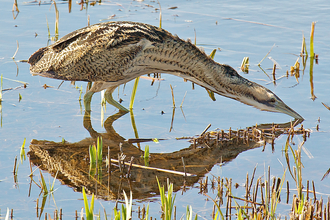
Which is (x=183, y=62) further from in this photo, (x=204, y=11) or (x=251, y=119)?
(x=204, y=11)

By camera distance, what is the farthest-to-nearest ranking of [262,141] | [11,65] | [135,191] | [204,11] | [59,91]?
[204,11], [11,65], [59,91], [262,141], [135,191]

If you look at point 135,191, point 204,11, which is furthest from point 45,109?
point 204,11

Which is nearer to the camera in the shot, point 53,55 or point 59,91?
point 53,55

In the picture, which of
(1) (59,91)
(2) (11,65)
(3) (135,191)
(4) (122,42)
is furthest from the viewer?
(2) (11,65)

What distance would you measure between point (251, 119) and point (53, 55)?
2.24 m

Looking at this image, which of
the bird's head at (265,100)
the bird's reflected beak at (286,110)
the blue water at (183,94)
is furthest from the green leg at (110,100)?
the bird's reflected beak at (286,110)

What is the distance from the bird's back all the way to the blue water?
1.50 ft

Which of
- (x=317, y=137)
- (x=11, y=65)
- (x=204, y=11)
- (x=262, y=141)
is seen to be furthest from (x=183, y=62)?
(x=204, y=11)

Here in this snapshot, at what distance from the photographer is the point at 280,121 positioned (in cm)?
537

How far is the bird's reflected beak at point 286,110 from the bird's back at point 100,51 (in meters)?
1.36

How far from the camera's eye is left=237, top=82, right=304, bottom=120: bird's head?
527 cm

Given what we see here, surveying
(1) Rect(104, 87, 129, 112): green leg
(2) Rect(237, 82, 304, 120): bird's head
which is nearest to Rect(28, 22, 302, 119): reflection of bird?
(2) Rect(237, 82, 304, 120): bird's head

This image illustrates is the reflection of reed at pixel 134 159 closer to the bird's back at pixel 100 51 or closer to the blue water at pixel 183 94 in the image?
the blue water at pixel 183 94

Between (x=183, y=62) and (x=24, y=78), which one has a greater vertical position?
(x=183, y=62)
